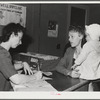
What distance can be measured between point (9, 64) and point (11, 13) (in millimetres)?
1123

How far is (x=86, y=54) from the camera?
1437 mm

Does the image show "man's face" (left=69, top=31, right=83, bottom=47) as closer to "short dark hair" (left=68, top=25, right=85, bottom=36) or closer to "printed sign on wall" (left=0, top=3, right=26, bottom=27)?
"short dark hair" (left=68, top=25, right=85, bottom=36)

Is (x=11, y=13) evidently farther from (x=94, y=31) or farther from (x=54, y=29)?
(x=94, y=31)

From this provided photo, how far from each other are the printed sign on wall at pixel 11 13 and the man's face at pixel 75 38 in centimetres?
89

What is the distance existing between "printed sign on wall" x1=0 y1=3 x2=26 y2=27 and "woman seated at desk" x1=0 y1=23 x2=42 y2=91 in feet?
2.50

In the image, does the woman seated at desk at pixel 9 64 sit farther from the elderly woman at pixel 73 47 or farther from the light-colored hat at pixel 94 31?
the light-colored hat at pixel 94 31

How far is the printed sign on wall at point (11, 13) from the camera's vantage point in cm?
214

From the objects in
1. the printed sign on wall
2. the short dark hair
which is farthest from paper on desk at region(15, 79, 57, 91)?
the printed sign on wall

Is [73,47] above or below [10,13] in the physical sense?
below

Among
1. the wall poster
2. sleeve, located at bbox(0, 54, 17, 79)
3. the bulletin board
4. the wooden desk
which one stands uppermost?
the bulletin board

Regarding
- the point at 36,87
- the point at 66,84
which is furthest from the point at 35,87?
the point at 66,84

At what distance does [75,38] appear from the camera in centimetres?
167

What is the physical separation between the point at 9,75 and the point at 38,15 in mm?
1564

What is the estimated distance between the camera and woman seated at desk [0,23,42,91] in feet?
4.09
